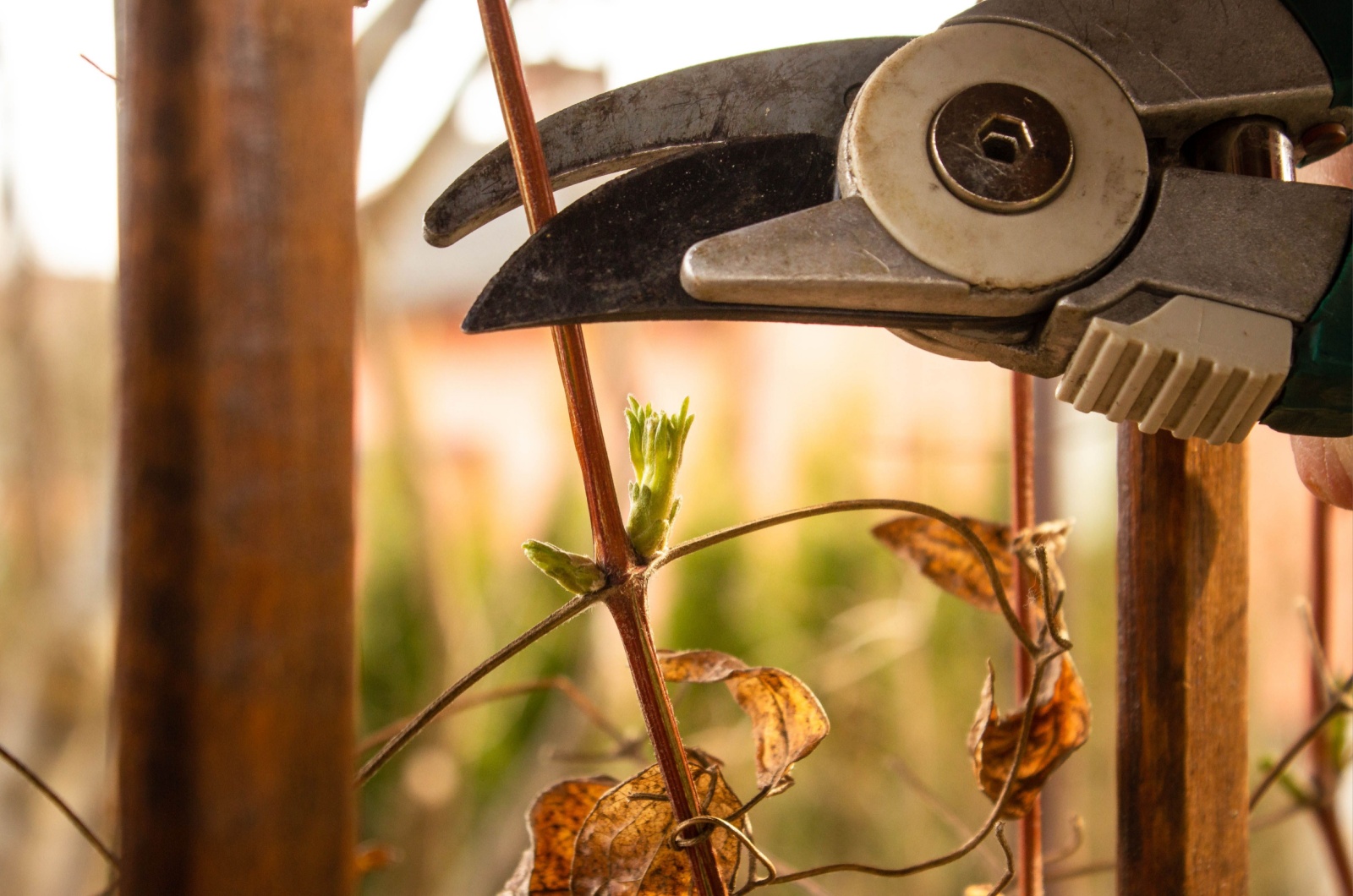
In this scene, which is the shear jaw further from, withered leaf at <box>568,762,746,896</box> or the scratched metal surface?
withered leaf at <box>568,762,746,896</box>

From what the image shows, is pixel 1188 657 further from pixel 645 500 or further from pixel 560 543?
pixel 560 543

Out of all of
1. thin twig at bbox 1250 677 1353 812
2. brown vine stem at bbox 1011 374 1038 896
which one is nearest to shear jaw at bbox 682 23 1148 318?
brown vine stem at bbox 1011 374 1038 896

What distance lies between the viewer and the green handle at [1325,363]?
0.79 feet

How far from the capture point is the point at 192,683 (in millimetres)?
137

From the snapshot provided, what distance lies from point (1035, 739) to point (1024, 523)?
0.08m

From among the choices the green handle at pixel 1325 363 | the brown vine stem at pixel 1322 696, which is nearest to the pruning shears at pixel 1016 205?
the green handle at pixel 1325 363

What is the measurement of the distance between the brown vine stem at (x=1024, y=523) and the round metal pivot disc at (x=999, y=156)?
0.10 metres

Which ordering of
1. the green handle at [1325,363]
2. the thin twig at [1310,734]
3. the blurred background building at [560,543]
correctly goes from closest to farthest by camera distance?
the green handle at [1325,363] → the thin twig at [1310,734] → the blurred background building at [560,543]

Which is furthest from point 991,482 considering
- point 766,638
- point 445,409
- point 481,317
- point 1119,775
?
point 481,317

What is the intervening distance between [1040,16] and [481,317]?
0.18m

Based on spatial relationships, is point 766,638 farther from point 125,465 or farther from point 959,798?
point 125,465

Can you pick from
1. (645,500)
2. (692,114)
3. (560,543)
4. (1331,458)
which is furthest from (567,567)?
(560,543)

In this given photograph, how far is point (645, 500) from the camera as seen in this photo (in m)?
0.25

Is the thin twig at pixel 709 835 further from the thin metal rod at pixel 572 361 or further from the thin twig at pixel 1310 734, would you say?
the thin twig at pixel 1310 734
